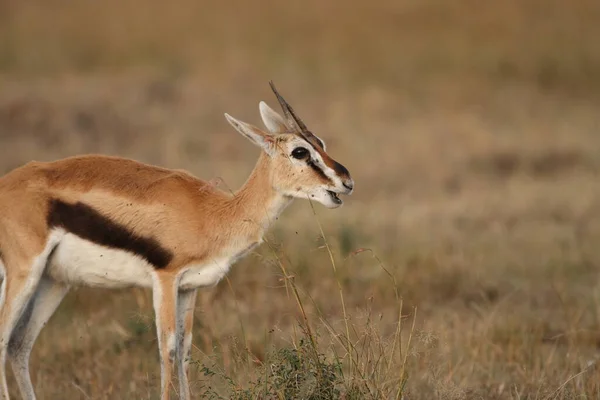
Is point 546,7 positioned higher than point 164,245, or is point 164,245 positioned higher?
point 546,7

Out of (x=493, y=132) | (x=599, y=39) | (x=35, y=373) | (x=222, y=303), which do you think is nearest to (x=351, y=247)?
(x=222, y=303)

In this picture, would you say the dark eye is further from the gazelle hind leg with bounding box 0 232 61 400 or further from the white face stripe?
the gazelle hind leg with bounding box 0 232 61 400

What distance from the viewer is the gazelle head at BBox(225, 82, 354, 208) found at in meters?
6.38

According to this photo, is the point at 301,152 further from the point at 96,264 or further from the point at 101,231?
the point at 96,264

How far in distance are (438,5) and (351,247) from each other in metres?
17.2

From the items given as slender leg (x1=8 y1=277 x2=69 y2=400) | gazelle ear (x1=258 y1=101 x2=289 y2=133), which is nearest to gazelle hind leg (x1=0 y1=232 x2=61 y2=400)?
slender leg (x1=8 y1=277 x2=69 y2=400)

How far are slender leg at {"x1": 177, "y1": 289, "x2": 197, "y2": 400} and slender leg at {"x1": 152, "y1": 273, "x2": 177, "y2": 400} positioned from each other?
0.22 m

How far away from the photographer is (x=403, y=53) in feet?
80.5

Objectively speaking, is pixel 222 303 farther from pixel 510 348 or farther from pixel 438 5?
pixel 438 5

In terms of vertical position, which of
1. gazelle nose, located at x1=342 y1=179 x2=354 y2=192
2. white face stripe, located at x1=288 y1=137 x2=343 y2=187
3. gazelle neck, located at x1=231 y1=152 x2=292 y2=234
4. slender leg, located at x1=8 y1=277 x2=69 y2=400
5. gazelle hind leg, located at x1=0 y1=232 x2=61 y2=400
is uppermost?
white face stripe, located at x1=288 y1=137 x2=343 y2=187

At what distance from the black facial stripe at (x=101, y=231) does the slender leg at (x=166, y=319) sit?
4.4 inches

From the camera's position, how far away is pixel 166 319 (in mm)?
6293

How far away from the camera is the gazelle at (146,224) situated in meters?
6.30

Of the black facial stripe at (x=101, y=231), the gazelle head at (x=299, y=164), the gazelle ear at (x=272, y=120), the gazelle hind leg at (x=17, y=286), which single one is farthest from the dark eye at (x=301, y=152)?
the gazelle hind leg at (x=17, y=286)
